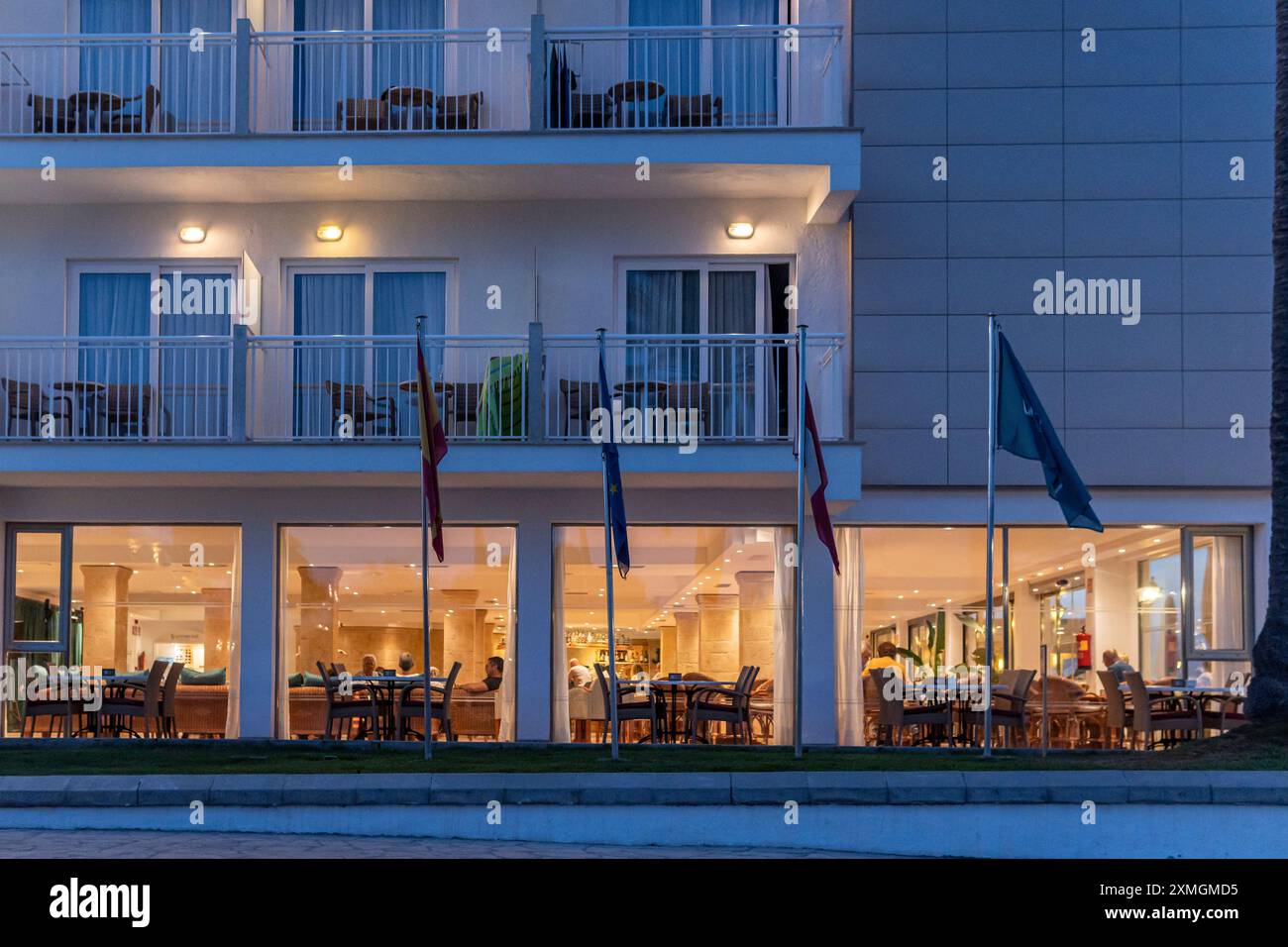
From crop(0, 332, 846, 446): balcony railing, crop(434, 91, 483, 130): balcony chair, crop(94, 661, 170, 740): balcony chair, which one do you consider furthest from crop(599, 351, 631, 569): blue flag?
crop(94, 661, 170, 740): balcony chair

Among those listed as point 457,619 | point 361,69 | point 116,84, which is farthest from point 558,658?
point 116,84

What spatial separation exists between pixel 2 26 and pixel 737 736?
1172 cm

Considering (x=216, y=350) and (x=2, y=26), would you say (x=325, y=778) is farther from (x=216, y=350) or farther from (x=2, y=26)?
(x=2, y=26)

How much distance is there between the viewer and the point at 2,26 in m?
Answer: 19.7

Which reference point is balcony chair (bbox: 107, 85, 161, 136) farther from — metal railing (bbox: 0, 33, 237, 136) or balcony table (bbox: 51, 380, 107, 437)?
balcony table (bbox: 51, 380, 107, 437)

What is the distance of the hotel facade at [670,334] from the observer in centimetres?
1877

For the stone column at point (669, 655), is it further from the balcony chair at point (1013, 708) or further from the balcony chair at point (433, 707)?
the balcony chair at point (1013, 708)

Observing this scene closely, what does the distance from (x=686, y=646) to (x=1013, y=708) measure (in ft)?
12.0

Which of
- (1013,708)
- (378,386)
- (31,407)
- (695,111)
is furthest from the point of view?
(695,111)

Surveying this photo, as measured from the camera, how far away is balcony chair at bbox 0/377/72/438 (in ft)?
60.8

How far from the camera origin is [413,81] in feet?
64.3

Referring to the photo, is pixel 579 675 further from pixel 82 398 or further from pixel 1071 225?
pixel 1071 225

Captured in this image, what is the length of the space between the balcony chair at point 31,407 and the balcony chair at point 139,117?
305 centimetres
